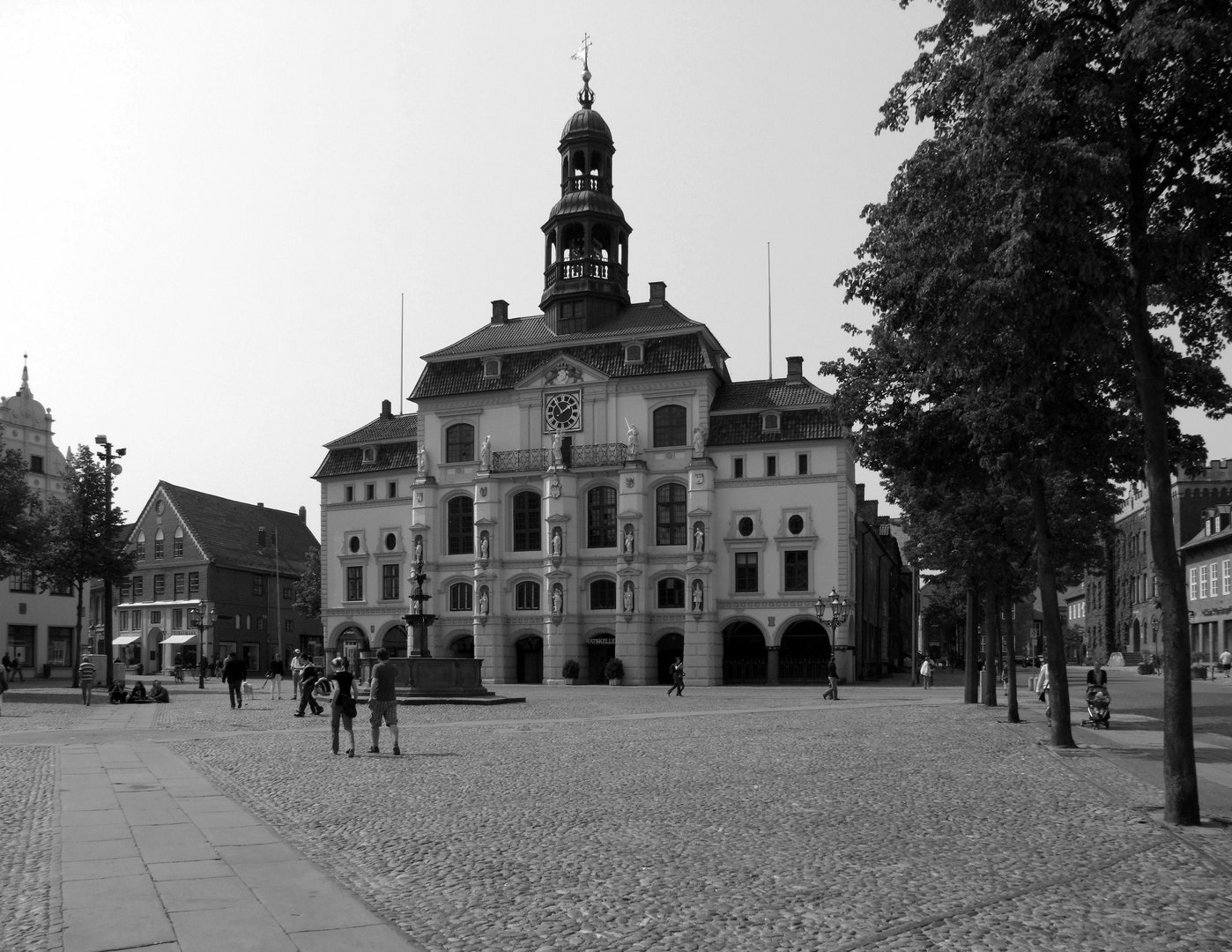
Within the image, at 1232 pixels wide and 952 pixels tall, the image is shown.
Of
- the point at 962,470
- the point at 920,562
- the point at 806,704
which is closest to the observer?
the point at 962,470

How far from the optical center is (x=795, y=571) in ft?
202

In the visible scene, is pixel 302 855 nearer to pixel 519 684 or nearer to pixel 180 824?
pixel 180 824

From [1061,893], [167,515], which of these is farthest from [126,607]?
[1061,893]

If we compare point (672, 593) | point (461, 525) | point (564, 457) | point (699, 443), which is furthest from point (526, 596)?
point (699, 443)

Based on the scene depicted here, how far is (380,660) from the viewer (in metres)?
21.1

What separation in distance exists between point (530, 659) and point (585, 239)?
910 inches

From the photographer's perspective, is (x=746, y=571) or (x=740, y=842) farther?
(x=746, y=571)

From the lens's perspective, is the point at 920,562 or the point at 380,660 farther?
the point at 920,562

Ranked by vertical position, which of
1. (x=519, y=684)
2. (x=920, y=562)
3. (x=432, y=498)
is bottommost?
(x=519, y=684)

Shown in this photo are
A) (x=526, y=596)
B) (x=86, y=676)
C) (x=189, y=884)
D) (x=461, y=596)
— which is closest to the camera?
(x=189, y=884)

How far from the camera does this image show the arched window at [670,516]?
63.3m

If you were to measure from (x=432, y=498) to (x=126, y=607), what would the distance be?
29.8 m

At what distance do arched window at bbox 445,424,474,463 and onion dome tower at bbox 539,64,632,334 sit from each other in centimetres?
744

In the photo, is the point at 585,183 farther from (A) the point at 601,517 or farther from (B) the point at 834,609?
(B) the point at 834,609
